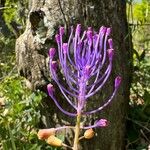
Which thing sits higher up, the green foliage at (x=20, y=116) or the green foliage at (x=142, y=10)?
the green foliage at (x=142, y=10)

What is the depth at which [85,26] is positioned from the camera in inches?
117

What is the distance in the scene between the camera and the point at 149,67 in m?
3.53

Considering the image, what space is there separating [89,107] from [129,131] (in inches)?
17.1

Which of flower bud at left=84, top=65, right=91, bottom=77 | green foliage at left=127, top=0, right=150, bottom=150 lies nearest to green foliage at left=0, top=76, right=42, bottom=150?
green foliage at left=127, top=0, right=150, bottom=150

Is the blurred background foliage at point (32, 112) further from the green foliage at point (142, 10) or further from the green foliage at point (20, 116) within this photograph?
the green foliage at point (142, 10)

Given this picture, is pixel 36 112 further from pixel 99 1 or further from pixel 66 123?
pixel 99 1

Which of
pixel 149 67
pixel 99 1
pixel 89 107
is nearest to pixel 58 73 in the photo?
pixel 89 107

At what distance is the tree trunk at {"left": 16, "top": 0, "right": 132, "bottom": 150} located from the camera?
297 cm

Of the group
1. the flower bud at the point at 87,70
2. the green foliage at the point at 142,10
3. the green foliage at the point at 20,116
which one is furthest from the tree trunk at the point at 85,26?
the flower bud at the point at 87,70

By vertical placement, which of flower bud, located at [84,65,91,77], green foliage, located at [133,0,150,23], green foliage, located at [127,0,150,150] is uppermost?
green foliage, located at [133,0,150,23]

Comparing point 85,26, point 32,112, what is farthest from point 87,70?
point 32,112

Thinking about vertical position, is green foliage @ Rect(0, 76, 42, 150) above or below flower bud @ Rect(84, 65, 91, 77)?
below

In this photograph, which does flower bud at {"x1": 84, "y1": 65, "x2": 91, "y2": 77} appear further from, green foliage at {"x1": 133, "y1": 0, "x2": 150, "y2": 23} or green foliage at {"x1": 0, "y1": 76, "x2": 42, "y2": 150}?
green foliage at {"x1": 133, "y1": 0, "x2": 150, "y2": 23}

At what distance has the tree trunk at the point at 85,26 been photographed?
9.73 ft
